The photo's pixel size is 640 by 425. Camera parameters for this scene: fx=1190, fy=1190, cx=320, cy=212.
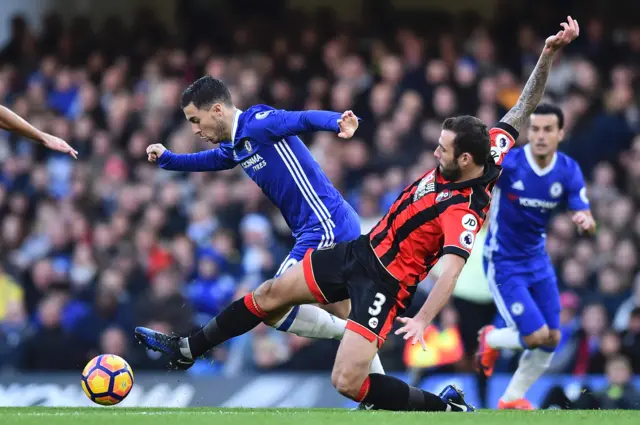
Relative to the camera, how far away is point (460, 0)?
687 inches

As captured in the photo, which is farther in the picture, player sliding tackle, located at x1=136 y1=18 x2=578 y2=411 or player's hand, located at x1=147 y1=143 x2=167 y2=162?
player's hand, located at x1=147 y1=143 x2=167 y2=162

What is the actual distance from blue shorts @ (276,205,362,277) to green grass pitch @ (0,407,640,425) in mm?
1039

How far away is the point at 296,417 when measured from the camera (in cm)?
702

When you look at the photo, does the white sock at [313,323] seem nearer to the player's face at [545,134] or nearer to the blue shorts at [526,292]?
the blue shorts at [526,292]

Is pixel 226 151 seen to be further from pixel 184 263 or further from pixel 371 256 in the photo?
pixel 184 263

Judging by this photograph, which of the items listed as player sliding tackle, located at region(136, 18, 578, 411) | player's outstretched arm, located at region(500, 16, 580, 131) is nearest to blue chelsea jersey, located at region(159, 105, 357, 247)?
player sliding tackle, located at region(136, 18, 578, 411)

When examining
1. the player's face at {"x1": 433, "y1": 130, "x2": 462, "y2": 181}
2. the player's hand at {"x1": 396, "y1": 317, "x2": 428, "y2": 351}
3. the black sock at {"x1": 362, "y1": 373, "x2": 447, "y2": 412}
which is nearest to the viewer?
the player's hand at {"x1": 396, "y1": 317, "x2": 428, "y2": 351}

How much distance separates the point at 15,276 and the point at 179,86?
351cm

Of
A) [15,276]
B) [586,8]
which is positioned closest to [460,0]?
[586,8]

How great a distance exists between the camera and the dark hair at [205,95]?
8.11m

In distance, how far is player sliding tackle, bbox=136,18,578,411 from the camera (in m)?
7.29

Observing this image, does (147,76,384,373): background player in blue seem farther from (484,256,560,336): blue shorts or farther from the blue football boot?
(484,256,560,336): blue shorts

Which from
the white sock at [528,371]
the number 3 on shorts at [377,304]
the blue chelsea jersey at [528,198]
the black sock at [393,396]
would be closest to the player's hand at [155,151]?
the number 3 on shorts at [377,304]

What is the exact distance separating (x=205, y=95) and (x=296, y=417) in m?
2.37
